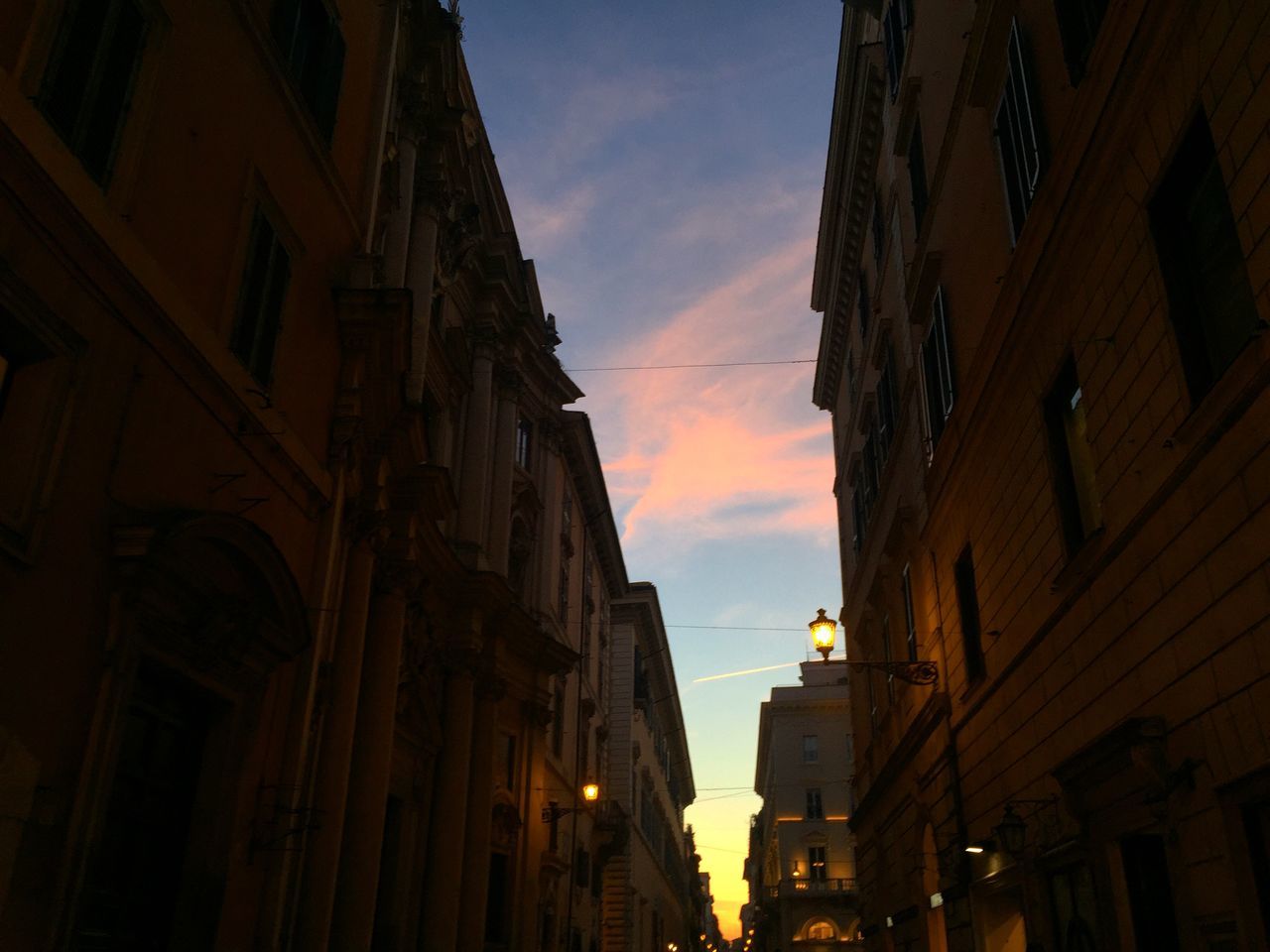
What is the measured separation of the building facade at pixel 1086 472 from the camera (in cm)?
610

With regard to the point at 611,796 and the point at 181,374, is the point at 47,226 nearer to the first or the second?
the point at 181,374

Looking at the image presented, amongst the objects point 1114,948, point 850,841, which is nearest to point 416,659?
point 1114,948

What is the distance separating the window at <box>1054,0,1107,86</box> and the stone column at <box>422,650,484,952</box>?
15710 millimetres

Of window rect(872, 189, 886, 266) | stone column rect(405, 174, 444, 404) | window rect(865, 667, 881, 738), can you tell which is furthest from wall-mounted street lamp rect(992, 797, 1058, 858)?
window rect(872, 189, 886, 266)

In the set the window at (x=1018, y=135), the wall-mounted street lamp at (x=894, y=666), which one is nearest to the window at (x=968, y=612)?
the wall-mounted street lamp at (x=894, y=666)

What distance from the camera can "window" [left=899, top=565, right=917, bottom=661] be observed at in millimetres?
16686

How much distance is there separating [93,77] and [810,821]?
2473 inches

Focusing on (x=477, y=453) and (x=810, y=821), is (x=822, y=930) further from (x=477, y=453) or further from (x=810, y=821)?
(x=477, y=453)

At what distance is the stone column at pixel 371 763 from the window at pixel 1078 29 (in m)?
11.3

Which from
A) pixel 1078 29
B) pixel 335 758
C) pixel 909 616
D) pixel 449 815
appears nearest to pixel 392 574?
pixel 335 758

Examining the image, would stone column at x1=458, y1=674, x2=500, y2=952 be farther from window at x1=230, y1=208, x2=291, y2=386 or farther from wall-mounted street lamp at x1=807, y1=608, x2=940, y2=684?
window at x1=230, y1=208, x2=291, y2=386

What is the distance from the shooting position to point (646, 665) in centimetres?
5484

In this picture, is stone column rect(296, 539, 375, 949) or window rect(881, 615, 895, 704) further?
window rect(881, 615, 895, 704)

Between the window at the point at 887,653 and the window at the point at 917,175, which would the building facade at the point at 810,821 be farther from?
the window at the point at 917,175
